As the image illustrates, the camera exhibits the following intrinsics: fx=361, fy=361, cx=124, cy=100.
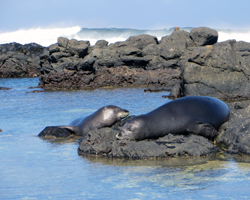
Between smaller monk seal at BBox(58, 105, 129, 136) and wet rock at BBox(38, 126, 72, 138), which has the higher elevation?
smaller monk seal at BBox(58, 105, 129, 136)

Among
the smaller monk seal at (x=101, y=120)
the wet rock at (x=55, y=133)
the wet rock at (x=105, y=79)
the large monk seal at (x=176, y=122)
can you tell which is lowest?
the wet rock at (x=105, y=79)

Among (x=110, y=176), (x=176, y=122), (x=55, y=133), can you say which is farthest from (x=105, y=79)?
(x=110, y=176)

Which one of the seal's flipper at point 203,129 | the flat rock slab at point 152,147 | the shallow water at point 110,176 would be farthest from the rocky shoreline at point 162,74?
the shallow water at point 110,176

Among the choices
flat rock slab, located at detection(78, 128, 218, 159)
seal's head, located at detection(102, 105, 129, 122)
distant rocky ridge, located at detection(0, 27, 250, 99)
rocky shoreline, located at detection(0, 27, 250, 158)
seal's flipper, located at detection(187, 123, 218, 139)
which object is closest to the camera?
flat rock slab, located at detection(78, 128, 218, 159)

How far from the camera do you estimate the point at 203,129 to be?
6172mm

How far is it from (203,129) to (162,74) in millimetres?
15487

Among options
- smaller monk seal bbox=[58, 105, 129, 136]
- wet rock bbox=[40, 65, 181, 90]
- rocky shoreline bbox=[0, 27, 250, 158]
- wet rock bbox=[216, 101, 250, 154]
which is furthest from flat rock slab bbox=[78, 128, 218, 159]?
wet rock bbox=[40, 65, 181, 90]

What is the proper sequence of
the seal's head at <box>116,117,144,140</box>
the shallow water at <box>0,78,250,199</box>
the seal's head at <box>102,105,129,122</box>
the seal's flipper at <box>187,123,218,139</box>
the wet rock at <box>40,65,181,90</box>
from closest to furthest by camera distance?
the shallow water at <box>0,78,250,199</box> < the seal's head at <box>116,117,144,140</box> < the seal's flipper at <box>187,123,218,139</box> < the seal's head at <box>102,105,129,122</box> < the wet rock at <box>40,65,181,90</box>

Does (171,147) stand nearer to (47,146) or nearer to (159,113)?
(159,113)

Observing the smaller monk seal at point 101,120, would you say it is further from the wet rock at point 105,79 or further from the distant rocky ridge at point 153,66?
the wet rock at point 105,79

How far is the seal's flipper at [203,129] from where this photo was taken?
617 cm

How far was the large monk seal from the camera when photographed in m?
6.10

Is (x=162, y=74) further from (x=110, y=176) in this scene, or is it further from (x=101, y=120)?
(x=110, y=176)

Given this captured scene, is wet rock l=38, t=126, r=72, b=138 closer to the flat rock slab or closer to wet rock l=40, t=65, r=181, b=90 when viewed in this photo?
the flat rock slab
